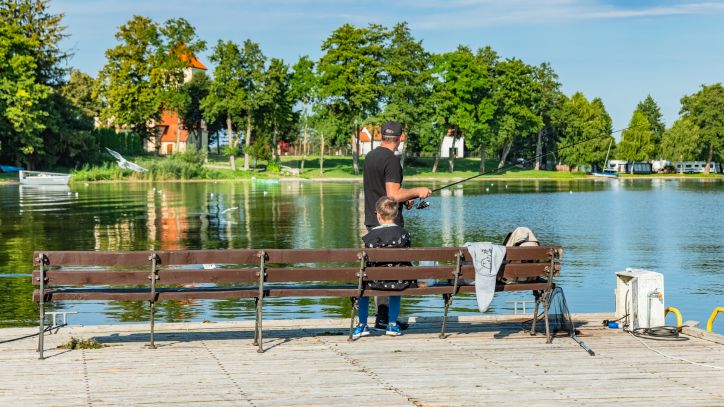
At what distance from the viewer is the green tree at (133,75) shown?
94.4 m

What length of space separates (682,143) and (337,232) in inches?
3940

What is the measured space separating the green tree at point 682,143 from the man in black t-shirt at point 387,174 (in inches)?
4737

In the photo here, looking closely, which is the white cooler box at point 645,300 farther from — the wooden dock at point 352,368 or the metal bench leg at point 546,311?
the metal bench leg at point 546,311

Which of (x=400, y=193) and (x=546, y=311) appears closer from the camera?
(x=546, y=311)

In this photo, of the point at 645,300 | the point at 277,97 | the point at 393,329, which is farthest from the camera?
the point at 277,97

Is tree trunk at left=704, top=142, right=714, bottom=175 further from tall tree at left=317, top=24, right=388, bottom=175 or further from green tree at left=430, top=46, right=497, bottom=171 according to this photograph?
tall tree at left=317, top=24, right=388, bottom=175

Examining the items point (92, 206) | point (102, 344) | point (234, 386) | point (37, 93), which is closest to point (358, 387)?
point (234, 386)

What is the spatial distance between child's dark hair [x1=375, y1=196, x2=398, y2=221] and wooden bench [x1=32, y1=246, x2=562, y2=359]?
518 mm

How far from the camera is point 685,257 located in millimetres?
27000

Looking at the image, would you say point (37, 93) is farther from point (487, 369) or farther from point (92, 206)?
point (487, 369)

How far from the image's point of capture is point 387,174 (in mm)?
10164

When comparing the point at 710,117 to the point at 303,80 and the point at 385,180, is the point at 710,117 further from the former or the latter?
the point at 385,180

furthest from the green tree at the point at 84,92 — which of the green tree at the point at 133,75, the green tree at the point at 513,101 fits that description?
the green tree at the point at 513,101

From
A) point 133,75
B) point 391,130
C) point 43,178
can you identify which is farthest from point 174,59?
point 391,130
